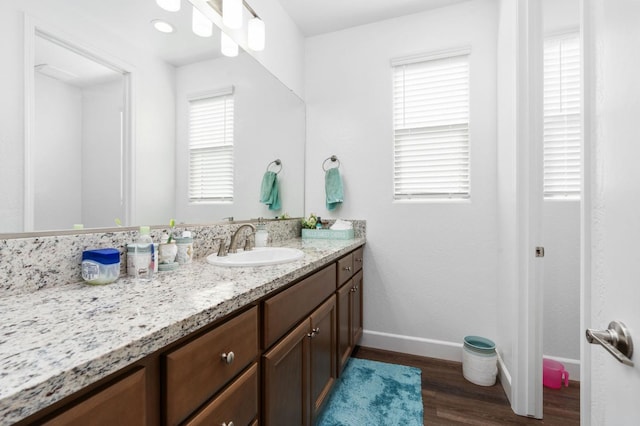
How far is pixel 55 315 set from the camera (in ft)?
2.06

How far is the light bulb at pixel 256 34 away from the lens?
178 cm

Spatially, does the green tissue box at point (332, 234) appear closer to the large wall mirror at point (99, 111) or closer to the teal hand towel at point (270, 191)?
the teal hand towel at point (270, 191)

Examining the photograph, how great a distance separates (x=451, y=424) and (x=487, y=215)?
1.30 meters

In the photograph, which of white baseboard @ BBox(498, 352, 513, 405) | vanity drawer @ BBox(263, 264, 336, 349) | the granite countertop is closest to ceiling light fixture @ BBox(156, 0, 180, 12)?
the granite countertop

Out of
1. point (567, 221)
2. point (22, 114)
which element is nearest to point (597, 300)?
point (22, 114)

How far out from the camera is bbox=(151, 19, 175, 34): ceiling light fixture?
3.97 feet

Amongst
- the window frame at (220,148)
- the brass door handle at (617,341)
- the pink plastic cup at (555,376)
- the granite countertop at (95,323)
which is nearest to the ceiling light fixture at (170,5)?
the window frame at (220,148)

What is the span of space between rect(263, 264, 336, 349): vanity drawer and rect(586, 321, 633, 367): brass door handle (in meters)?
0.80

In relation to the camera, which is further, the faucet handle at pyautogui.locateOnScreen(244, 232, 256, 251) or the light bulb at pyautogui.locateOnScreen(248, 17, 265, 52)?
the light bulb at pyautogui.locateOnScreen(248, 17, 265, 52)

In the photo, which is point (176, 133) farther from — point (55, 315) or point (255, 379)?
point (255, 379)

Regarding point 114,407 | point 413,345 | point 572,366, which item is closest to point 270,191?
point 413,345

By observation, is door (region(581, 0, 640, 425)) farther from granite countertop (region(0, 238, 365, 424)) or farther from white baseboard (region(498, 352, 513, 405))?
white baseboard (region(498, 352, 513, 405))

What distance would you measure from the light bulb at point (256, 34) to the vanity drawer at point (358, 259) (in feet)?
4.90

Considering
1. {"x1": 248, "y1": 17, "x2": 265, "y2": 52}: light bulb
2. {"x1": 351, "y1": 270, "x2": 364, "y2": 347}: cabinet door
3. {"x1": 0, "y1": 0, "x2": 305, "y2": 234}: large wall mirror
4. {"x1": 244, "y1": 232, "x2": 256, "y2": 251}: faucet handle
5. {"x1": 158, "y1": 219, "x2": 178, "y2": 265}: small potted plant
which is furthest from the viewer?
{"x1": 351, "y1": 270, "x2": 364, "y2": 347}: cabinet door
